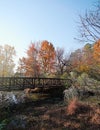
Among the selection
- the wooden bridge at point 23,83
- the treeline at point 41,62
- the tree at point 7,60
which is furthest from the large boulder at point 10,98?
the tree at point 7,60

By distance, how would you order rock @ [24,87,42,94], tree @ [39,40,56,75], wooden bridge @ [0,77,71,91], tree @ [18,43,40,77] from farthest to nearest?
tree @ [39,40,56,75] → tree @ [18,43,40,77] → rock @ [24,87,42,94] → wooden bridge @ [0,77,71,91]

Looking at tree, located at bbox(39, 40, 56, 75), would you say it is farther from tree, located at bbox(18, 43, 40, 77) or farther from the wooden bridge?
the wooden bridge

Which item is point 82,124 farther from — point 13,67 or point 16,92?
point 13,67

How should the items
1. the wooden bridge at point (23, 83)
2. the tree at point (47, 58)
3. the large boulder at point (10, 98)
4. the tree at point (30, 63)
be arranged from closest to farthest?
the large boulder at point (10, 98) < the wooden bridge at point (23, 83) < the tree at point (30, 63) < the tree at point (47, 58)

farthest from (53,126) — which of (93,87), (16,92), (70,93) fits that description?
(16,92)

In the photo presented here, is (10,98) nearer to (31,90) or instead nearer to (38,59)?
(31,90)

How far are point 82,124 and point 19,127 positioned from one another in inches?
140

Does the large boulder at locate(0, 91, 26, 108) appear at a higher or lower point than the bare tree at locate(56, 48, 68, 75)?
lower

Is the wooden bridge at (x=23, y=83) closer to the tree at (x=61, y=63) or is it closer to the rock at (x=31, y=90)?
the rock at (x=31, y=90)

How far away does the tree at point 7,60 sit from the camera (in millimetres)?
43500

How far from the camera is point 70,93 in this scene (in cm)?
1997

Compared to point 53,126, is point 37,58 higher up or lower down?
higher up

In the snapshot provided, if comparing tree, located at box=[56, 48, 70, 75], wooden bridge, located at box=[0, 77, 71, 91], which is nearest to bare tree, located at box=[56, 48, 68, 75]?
tree, located at box=[56, 48, 70, 75]

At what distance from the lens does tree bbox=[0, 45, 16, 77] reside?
43500 millimetres
